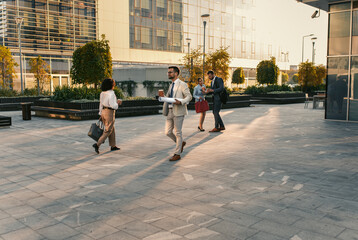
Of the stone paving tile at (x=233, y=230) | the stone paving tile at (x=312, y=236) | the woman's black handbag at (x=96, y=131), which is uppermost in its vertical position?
the woman's black handbag at (x=96, y=131)

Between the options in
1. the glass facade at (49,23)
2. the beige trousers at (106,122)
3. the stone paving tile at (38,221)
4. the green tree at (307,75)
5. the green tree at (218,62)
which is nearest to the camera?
the stone paving tile at (38,221)

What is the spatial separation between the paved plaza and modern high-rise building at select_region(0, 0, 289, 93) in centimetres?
2290

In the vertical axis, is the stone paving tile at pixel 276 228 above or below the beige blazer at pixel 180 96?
below

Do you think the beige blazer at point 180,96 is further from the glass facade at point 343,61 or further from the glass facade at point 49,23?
the glass facade at point 49,23

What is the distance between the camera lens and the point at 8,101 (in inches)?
860

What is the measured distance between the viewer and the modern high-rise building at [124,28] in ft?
109

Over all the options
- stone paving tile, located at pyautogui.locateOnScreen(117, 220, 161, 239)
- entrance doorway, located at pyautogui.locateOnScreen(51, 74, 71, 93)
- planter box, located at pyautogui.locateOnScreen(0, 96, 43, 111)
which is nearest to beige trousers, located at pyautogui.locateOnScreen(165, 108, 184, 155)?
stone paving tile, located at pyautogui.locateOnScreen(117, 220, 161, 239)

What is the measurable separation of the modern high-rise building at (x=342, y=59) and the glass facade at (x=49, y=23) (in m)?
27.5

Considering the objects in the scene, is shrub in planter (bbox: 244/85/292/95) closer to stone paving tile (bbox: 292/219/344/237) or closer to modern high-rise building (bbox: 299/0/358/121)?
modern high-rise building (bbox: 299/0/358/121)

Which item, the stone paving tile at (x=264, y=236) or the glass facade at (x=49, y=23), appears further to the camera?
the glass facade at (x=49, y=23)

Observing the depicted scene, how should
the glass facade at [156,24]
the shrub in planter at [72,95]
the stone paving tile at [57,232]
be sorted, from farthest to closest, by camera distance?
the glass facade at [156,24]
the shrub in planter at [72,95]
the stone paving tile at [57,232]

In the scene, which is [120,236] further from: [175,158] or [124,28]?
[124,28]

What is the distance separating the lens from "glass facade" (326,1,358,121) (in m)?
14.0

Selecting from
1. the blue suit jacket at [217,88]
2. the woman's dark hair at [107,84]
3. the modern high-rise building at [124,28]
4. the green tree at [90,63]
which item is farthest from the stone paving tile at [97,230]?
the modern high-rise building at [124,28]
